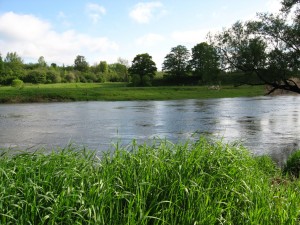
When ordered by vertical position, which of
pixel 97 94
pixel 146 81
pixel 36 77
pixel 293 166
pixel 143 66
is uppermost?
pixel 143 66

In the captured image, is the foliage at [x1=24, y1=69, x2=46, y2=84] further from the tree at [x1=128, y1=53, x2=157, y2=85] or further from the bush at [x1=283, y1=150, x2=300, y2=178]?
the bush at [x1=283, y1=150, x2=300, y2=178]

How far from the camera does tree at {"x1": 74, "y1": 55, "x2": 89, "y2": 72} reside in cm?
14462

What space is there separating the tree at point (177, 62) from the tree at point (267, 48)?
A: 8412 centimetres

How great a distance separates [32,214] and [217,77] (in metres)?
16.1

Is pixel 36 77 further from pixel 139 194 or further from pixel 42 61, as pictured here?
pixel 139 194

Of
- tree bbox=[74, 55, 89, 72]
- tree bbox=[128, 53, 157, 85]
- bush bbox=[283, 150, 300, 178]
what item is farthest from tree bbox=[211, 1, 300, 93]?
tree bbox=[74, 55, 89, 72]

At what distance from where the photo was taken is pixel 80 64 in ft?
488

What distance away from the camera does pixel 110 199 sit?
443 centimetres

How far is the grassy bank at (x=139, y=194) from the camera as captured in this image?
4195 mm

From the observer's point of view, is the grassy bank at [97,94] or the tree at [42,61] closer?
the grassy bank at [97,94]

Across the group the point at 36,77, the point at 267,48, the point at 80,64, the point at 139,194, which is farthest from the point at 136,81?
the point at 139,194

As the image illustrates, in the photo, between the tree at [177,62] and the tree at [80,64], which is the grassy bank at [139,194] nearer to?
the tree at [177,62]

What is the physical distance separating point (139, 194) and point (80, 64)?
148 metres

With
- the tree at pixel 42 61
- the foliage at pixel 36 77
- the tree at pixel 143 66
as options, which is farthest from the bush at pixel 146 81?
the tree at pixel 42 61
